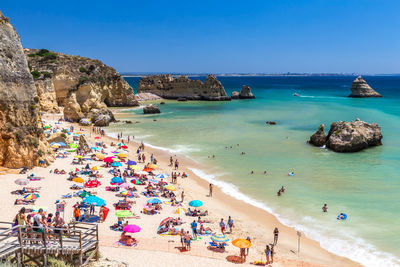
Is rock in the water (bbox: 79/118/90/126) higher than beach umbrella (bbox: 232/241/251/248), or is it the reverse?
rock in the water (bbox: 79/118/90/126)

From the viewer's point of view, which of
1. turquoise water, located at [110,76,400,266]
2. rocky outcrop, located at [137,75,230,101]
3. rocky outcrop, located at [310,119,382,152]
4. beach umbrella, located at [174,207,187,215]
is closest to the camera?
turquoise water, located at [110,76,400,266]

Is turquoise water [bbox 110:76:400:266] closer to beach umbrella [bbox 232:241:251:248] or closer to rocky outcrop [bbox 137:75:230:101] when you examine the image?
beach umbrella [bbox 232:241:251:248]

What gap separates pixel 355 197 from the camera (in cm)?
2203

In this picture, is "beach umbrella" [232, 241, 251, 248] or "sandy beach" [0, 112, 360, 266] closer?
"sandy beach" [0, 112, 360, 266]

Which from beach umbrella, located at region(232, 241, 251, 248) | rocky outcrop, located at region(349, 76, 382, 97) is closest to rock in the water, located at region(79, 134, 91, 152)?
beach umbrella, located at region(232, 241, 251, 248)

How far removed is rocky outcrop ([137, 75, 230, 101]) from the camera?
3821 inches

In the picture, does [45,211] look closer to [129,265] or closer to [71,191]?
[71,191]

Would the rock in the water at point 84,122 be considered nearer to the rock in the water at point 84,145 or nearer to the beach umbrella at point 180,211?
the rock in the water at point 84,145

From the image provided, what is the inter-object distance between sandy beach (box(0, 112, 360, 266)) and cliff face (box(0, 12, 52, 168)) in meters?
1.43

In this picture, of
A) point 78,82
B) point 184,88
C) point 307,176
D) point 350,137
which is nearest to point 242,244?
point 307,176

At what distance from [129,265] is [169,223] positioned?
16.2ft

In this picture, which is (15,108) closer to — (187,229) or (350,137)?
(187,229)

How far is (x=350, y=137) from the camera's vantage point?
3497 centimetres

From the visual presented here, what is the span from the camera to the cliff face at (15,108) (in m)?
22.1
